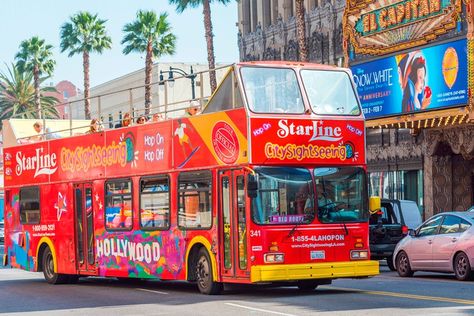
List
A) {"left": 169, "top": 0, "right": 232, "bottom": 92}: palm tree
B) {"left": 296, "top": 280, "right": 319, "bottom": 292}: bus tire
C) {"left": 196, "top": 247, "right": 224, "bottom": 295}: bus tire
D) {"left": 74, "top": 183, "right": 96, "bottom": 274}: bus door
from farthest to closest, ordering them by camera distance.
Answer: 1. {"left": 169, "top": 0, "right": 232, "bottom": 92}: palm tree
2. {"left": 74, "top": 183, "right": 96, "bottom": 274}: bus door
3. {"left": 296, "top": 280, "right": 319, "bottom": 292}: bus tire
4. {"left": 196, "top": 247, "right": 224, "bottom": 295}: bus tire

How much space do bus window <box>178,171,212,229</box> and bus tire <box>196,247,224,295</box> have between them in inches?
21.7

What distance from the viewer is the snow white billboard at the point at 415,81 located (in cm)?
4034

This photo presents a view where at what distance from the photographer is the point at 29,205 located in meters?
28.2

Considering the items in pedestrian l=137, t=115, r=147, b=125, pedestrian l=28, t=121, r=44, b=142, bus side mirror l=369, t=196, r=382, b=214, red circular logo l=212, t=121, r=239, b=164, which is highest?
pedestrian l=28, t=121, r=44, b=142

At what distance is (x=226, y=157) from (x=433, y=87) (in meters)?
23.3

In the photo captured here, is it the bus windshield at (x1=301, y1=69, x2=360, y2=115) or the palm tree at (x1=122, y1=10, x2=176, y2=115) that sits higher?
the palm tree at (x1=122, y1=10, x2=176, y2=115)

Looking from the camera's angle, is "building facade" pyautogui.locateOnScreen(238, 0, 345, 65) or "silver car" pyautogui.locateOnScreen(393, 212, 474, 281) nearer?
"silver car" pyautogui.locateOnScreen(393, 212, 474, 281)

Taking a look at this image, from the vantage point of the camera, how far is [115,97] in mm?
88625

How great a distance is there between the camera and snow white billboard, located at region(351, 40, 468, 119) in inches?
1588

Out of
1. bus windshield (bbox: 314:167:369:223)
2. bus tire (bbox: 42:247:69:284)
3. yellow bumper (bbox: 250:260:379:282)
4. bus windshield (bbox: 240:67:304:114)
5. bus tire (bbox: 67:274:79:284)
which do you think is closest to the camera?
yellow bumper (bbox: 250:260:379:282)

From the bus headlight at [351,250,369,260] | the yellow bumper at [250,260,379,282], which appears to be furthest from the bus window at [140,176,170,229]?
the bus headlight at [351,250,369,260]

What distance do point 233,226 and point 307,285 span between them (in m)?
2.55

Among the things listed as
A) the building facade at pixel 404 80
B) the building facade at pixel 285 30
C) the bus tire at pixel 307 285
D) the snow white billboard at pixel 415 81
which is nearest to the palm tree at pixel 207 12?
the building facade at pixel 285 30

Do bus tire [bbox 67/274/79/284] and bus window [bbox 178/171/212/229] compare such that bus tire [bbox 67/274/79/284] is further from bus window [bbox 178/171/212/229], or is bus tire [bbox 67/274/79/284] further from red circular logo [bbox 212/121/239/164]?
red circular logo [bbox 212/121/239/164]
